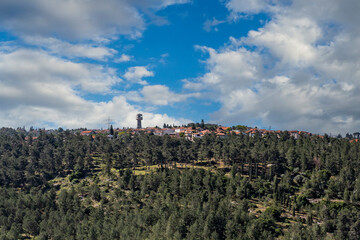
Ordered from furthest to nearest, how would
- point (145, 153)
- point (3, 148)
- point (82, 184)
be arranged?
1. point (3, 148)
2. point (145, 153)
3. point (82, 184)

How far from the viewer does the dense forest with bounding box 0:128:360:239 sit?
90812 millimetres

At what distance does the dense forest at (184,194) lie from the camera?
90.8 m

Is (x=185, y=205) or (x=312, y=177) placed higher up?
(x=312, y=177)

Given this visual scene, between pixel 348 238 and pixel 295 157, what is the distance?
59.6m

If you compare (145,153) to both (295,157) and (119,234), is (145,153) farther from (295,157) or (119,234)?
(295,157)

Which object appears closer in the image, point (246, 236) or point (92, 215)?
point (246, 236)

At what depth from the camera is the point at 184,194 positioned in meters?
119

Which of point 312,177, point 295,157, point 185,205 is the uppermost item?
point 295,157

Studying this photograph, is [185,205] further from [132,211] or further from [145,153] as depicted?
[145,153]

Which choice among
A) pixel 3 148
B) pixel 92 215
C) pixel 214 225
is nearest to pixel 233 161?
pixel 214 225

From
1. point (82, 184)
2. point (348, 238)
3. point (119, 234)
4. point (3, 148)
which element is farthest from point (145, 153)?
point (3, 148)

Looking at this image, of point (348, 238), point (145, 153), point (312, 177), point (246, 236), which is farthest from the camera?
point (145, 153)

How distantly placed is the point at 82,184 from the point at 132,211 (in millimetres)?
45471

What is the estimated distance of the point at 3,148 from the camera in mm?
194750
